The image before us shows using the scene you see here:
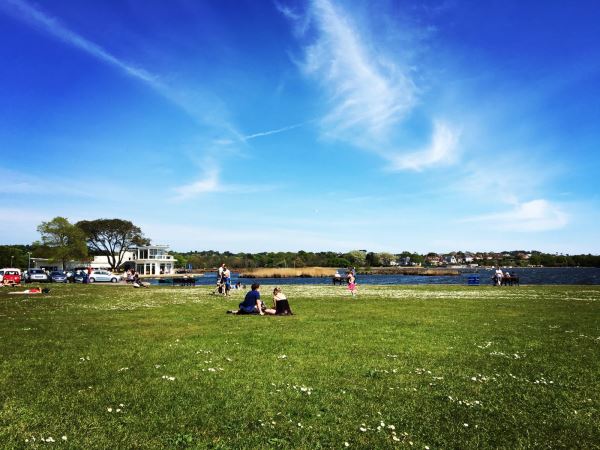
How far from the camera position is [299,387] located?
10.4 m

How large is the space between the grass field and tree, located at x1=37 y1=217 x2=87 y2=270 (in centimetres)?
10536

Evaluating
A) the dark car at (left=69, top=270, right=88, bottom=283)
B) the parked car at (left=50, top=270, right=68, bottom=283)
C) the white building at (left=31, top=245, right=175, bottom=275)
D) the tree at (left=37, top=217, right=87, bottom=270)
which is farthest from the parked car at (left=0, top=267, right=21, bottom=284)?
the white building at (left=31, top=245, right=175, bottom=275)

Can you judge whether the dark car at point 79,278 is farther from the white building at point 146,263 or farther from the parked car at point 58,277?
the white building at point 146,263

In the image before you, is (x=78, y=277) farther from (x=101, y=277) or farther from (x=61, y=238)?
(x=61, y=238)

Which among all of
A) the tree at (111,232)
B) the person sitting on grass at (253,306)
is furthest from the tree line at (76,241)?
the person sitting on grass at (253,306)

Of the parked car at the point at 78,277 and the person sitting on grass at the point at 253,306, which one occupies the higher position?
the person sitting on grass at the point at 253,306

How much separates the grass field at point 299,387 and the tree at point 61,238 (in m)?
105

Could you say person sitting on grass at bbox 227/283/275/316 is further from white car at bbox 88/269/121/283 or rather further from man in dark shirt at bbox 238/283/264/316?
white car at bbox 88/269/121/283

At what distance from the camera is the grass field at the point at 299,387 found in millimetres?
7785

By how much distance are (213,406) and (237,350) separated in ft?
18.0

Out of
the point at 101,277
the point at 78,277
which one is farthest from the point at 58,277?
the point at 101,277

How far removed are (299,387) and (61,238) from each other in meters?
122

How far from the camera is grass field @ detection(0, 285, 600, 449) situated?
779cm

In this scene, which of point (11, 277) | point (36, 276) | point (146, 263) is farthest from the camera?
point (146, 263)
